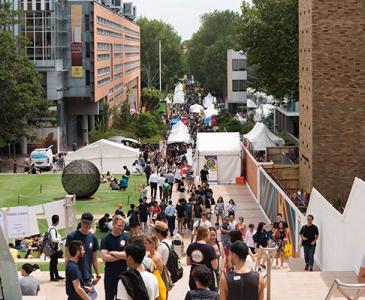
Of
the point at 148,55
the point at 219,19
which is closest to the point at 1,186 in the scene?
the point at 219,19

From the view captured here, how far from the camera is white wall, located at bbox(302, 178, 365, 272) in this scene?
17.0 m

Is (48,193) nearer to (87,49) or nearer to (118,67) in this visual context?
(87,49)

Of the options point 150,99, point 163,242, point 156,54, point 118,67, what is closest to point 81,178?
point 163,242

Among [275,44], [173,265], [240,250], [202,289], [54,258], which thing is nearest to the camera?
[202,289]

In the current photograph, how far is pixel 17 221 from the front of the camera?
23.5 meters

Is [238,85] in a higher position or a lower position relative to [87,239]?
higher

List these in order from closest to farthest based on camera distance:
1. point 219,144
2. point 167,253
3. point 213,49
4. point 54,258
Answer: point 167,253 → point 54,258 → point 219,144 → point 213,49

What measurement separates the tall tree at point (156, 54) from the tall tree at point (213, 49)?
12880 mm

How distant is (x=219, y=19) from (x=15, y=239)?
125390mm

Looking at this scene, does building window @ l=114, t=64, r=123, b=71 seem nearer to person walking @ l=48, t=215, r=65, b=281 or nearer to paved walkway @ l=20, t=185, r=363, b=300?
paved walkway @ l=20, t=185, r=363, b=300

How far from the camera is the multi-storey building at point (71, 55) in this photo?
71.3 meters

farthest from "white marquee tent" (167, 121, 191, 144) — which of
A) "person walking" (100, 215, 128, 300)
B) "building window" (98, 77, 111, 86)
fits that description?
"person walking" (100, 215, 128, 300)

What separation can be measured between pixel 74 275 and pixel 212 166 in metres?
31.9

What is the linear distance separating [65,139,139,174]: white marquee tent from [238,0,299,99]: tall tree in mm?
12052
